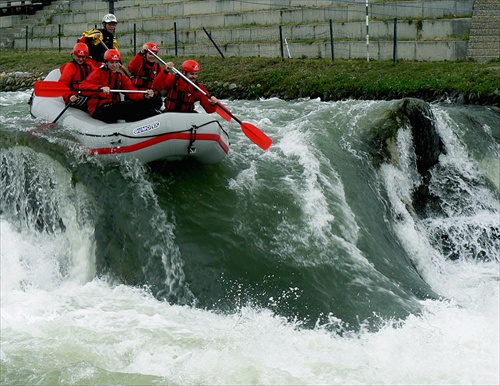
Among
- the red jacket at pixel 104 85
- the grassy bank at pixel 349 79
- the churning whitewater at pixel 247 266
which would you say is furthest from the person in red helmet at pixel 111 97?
the grassy bank at pixel 349 79

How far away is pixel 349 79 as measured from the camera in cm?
1952

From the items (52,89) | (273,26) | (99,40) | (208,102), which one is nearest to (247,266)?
(208,102)

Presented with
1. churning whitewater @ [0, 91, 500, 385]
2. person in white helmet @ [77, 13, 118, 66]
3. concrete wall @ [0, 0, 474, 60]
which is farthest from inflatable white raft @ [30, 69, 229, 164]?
concrete wall @ [0, 0, 474, 60]

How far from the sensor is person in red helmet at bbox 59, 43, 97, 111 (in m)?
12.0

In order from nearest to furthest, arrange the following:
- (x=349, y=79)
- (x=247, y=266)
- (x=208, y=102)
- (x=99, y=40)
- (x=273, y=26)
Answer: (x=247, y=266) → (x=208, y=102) → (x=99, y=40) → (x=349, y=79) → (x=273, y=26)

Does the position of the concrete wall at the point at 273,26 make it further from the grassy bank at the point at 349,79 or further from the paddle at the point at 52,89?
the paddle at the point at 52,89

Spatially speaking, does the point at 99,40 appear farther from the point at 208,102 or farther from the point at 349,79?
the point at 349,79

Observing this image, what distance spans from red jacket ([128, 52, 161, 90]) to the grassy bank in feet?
23.2

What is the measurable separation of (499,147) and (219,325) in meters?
7.44

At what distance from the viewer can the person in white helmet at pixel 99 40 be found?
13.0 m

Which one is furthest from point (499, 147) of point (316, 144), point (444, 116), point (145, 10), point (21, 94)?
point (145, 10)

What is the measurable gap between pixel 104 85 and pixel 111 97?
0.60 feet

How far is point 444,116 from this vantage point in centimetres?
1459

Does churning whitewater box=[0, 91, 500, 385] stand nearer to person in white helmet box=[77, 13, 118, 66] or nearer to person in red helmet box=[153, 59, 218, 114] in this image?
person in red helmet box=[153, 59, 218, 114]
